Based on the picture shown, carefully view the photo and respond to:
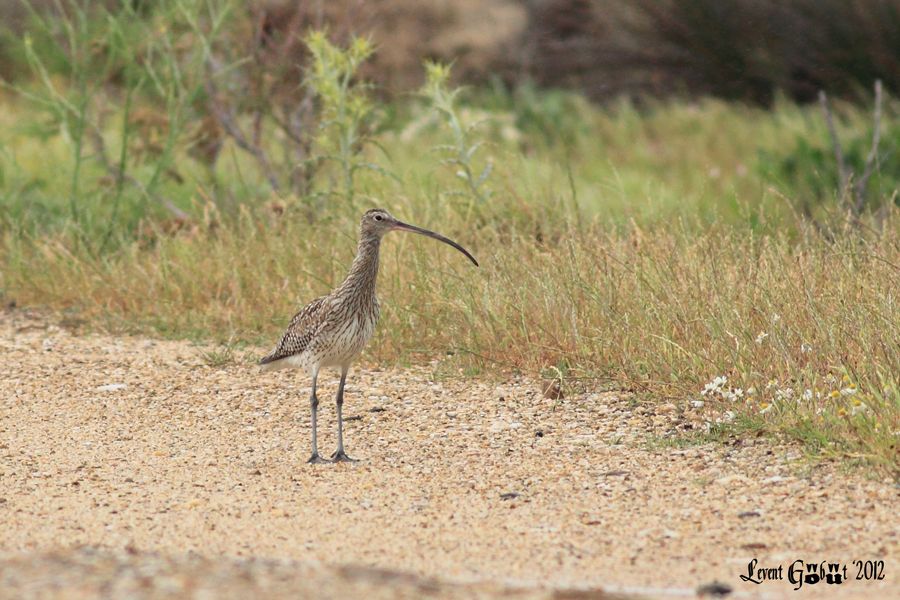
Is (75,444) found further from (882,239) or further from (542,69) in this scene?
(542,69)

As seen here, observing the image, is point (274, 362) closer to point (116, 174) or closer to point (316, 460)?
point (316, 460)

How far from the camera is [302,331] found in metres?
6.04

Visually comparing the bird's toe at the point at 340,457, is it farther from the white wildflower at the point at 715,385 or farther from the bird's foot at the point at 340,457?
Answer: the white wildflower at the point at 715,385

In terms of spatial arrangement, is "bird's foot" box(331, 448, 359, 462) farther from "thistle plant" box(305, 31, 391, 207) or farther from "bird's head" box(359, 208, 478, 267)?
"thistle plant" box(305, 31, 391, 207)

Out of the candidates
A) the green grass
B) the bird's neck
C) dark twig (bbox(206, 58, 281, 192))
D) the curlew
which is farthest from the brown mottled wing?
dark twig (bbox(206, 58, 281, 192))

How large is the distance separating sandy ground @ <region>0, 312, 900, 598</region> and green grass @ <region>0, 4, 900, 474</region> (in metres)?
0.25

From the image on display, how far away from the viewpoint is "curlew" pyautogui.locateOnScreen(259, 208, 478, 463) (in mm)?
5824

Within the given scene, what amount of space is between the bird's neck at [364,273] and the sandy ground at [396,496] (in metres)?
0.70

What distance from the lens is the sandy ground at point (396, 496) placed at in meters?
3.97

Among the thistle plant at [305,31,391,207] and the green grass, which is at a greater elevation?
the thistle plant at [305,31,391,207]

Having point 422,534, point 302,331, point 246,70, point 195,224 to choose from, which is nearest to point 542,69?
point 246,70

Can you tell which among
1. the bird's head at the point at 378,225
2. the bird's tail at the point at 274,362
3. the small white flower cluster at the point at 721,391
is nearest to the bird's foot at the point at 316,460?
the bird's tail at the point at 274,362

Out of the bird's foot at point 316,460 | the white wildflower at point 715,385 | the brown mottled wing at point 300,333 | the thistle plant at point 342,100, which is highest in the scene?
the thistle plant at point 342,100

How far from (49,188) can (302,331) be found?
6378mm
